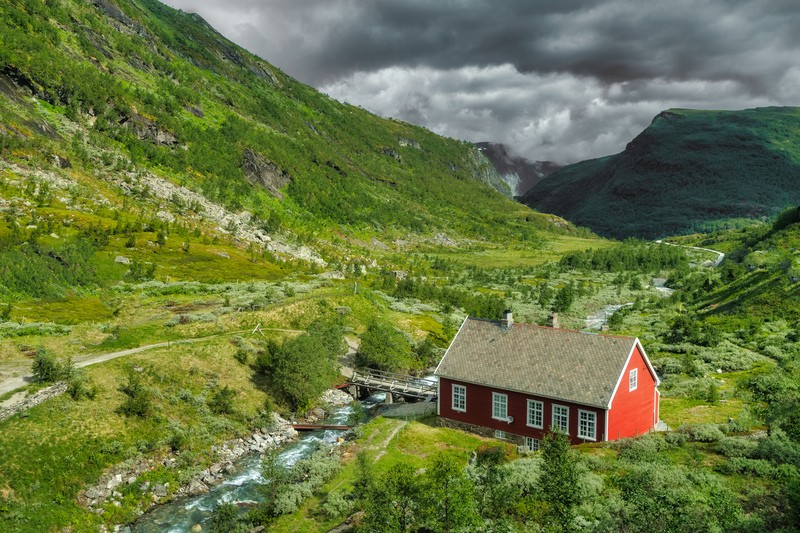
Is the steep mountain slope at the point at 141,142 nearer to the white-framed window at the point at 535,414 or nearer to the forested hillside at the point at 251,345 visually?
the forested hillside at the point at 251,345

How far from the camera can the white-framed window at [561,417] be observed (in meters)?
34.2

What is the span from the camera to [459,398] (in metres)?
39.4

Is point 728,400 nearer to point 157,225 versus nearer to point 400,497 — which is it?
point 400,497

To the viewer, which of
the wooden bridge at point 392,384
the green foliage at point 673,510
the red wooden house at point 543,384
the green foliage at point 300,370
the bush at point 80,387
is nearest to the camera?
the green foliage at point 673,510

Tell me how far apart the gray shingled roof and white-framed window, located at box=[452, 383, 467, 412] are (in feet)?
2.93

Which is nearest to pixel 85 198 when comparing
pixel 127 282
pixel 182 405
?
pixel 127 282

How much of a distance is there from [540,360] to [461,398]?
6.56 meters

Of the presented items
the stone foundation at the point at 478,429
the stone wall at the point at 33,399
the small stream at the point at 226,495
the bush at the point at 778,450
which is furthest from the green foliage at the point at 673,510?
the stone wall at the point at 33,399

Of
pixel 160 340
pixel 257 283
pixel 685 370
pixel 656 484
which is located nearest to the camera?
pixel 656 484

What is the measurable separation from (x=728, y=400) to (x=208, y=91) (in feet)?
590

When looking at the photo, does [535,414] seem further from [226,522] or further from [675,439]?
[226,522]

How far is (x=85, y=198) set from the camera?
8469 centimetres

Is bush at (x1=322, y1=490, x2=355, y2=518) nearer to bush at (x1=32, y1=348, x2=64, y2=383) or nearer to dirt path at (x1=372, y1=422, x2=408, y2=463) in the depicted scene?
dirt path at (x1=372, y1=422, x2=408, y2=463)

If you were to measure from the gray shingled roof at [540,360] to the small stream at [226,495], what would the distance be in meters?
11.1
